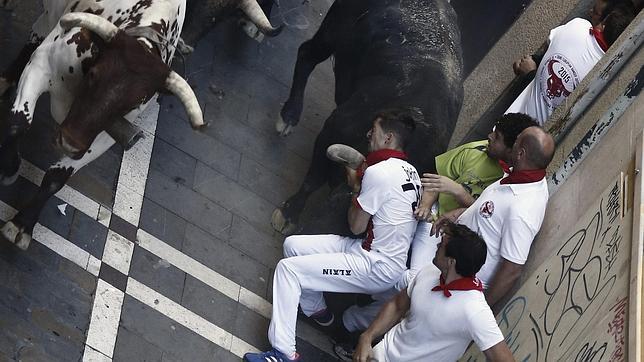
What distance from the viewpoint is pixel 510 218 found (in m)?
7.46

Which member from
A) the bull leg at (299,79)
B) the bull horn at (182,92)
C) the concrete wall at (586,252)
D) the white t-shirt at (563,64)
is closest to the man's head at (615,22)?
the white t-shirt at (563,64)

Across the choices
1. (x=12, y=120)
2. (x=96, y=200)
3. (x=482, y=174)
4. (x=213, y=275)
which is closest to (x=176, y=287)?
(x=213, y=275)

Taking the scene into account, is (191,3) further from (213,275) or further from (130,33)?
(213,275)

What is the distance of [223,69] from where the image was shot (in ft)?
33.6

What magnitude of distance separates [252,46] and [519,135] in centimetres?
376

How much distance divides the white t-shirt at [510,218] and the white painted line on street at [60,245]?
2.65 metres

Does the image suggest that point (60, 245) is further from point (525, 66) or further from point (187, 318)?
point (525, 66)

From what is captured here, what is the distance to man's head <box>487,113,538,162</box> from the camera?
7738 millimetres

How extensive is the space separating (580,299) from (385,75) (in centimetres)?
281

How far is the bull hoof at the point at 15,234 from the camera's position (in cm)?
781

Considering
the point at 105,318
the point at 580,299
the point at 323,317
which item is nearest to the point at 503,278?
the point at 580,299

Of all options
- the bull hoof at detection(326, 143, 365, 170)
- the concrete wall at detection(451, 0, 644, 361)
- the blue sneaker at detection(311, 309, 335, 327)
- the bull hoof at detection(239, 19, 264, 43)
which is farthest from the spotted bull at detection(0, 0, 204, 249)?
the concrete wall at detection(451, 0, 644, 361)

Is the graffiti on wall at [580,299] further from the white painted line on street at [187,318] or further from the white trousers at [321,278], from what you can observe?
the white painted line on street at [187,318]

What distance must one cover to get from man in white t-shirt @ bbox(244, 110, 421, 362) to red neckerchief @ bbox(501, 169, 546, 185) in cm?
69
